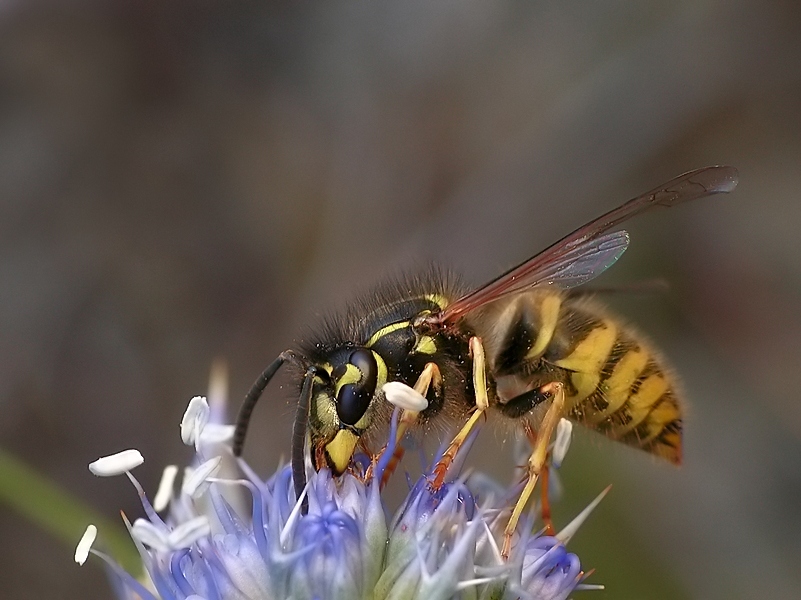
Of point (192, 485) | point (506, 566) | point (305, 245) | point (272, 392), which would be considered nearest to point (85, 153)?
point (305, 245)

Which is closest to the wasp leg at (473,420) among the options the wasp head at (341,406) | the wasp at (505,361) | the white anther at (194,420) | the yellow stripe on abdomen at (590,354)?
the wasp at (505,361)

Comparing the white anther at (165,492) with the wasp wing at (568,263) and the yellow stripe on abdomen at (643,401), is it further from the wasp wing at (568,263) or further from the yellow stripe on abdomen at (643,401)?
the yellow stripe on abdomen at (643,401)

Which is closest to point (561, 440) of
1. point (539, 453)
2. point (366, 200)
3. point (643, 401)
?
point (539, 453)

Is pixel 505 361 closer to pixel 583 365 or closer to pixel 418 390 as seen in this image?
pixel 583 365

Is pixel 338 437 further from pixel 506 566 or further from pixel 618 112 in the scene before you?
pixel 618 112

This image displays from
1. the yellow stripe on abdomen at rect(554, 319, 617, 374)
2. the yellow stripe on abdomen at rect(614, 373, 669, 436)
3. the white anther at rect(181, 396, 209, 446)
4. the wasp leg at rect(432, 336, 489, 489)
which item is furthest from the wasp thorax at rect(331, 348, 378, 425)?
the yellow stripe on abdomen at rect(614, 373, 669, 436)

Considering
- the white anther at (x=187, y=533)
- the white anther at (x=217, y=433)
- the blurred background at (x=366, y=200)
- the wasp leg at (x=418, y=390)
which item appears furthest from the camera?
the blurred background at (x=366, y=200)

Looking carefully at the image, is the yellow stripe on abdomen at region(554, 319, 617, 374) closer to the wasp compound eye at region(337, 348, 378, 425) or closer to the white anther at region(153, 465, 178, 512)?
the wasp compound eye at region(337, 348, 378, 425)
